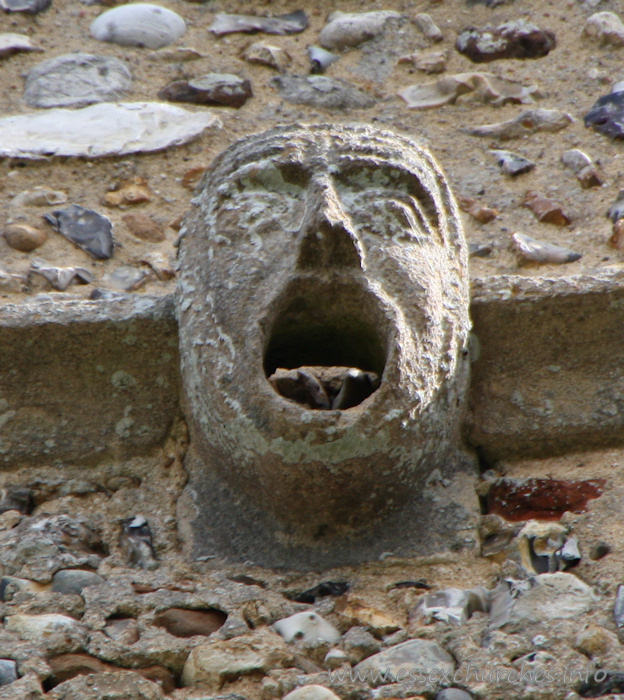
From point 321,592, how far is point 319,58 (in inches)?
68.5

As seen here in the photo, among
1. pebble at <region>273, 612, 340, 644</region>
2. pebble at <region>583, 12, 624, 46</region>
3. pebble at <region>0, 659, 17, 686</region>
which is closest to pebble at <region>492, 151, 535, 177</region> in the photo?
pebble at <region>583, 12, 624, 46</region>

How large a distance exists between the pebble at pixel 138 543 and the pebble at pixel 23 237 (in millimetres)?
786

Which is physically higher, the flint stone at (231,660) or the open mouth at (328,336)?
the open mouth at (328,336)

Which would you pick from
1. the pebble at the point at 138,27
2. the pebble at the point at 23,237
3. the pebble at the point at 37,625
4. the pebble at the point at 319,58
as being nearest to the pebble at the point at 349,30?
the pebble at the point at 319,58

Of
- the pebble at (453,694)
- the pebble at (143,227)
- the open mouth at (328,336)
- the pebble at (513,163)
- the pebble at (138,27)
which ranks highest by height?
the pebble at (138,27)

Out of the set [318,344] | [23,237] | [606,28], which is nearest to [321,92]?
[606,28]

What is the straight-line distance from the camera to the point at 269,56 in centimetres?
266

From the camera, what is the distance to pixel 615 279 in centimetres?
170

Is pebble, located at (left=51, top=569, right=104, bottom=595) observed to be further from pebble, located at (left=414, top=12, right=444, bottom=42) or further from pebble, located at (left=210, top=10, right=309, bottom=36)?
pebble, located at (left=414, top=12, right=444, bottom=42)

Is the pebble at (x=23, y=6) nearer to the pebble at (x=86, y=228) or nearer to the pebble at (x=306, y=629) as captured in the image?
the pebble at (x=86, y=228)

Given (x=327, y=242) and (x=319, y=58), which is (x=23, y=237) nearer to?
(x=327, y=242)

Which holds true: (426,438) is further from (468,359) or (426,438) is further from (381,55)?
(381,55)

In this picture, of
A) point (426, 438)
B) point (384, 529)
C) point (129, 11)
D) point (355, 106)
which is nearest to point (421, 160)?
point (426, 438)

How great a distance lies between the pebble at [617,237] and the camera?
203cm
